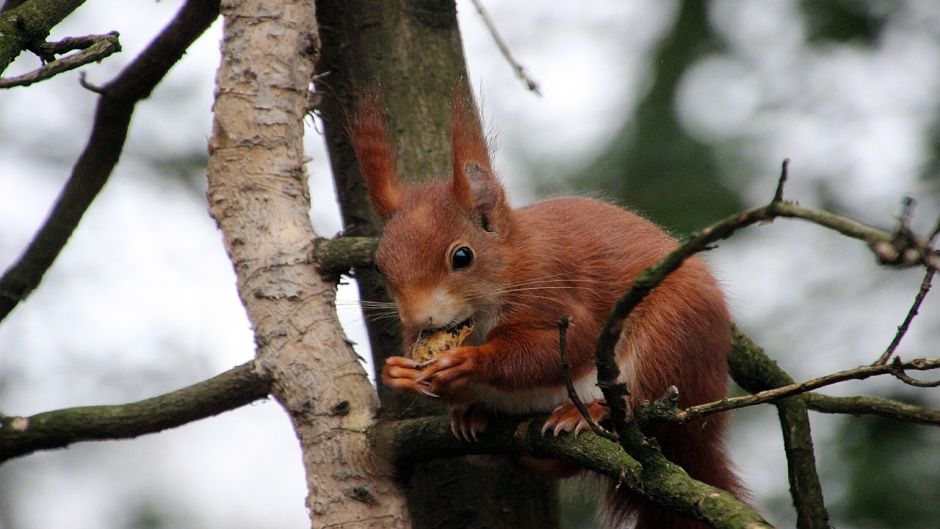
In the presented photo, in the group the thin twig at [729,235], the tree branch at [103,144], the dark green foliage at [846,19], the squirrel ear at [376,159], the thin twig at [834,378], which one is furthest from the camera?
the dark green foliage at [846,19]

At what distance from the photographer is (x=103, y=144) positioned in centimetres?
274

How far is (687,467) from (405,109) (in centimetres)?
119

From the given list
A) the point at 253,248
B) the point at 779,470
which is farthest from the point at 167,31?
the point at 779,470

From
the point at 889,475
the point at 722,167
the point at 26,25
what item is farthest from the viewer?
the point at 722,167

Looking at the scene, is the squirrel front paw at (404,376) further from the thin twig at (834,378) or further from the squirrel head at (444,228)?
the thin twig at (834,378)

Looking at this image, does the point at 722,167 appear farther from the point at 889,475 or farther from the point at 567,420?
the point at 567,420

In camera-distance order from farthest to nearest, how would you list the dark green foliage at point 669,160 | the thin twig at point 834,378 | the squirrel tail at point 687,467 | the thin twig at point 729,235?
1. the dark green foliage at point 669,160
2. the squirrel tail at point 687,467
3. the thin twig at point 834,378
4. the thin twig at point 729,235

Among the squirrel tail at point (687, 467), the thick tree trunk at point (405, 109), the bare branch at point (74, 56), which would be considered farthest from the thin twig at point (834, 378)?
the thick tree trunk at point (405, 109)

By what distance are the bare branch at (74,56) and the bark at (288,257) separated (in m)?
0.47

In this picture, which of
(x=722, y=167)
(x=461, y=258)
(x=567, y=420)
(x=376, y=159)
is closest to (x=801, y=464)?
(x=567, y=420)

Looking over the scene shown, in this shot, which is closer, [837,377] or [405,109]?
[837,377]

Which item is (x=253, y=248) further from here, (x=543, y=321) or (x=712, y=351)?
(x=712, y=351)

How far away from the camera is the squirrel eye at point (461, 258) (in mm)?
2295

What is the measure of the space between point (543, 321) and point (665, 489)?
77 centimetres
